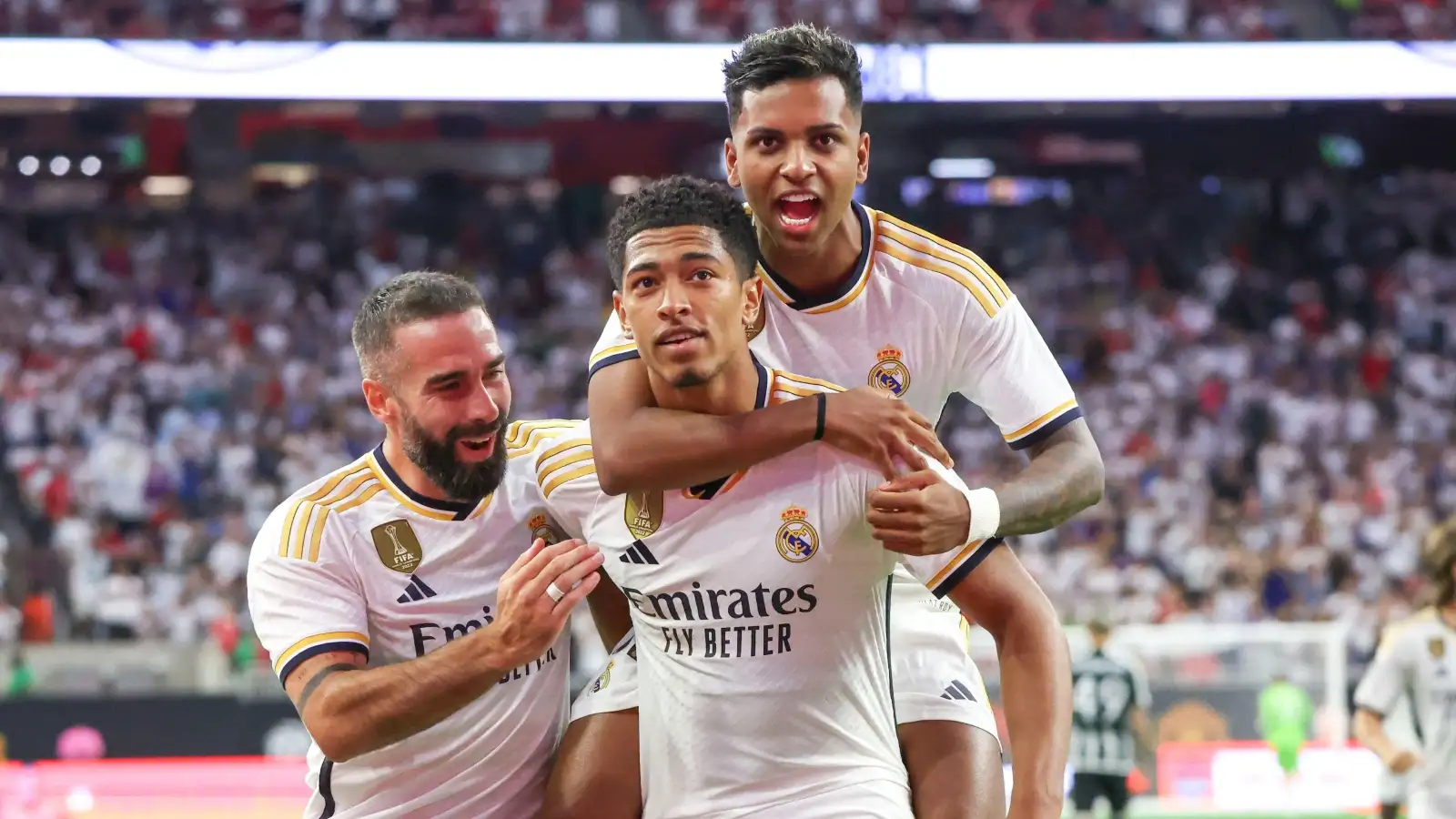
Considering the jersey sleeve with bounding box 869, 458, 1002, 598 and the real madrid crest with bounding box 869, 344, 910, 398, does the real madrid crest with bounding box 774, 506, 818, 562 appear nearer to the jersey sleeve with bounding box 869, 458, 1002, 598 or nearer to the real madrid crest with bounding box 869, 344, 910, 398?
the jersey sleeve with bounding box 869, 458, 1002, 598

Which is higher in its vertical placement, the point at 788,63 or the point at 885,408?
the point at 788,63

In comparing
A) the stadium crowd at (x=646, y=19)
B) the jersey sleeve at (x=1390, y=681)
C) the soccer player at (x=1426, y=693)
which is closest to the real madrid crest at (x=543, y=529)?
the soccer player at (x=1426, y=693)

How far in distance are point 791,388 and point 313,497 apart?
4.41 ft

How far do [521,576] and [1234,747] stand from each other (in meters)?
9.73

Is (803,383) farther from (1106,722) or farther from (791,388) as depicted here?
(1106,722)

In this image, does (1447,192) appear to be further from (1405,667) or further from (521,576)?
(521,576)

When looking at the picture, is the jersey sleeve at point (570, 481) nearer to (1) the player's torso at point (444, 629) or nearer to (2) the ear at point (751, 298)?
(1) the player's torso at point (444, 629)

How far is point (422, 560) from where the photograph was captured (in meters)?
4.26

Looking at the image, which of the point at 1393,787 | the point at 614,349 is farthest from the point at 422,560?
the point at 1393,787

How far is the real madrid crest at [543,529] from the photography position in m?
4.31

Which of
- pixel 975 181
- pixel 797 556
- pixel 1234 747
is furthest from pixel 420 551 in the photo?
pixel 975 181

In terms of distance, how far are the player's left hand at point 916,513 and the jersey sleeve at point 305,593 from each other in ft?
4.70

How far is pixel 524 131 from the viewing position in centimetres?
2200

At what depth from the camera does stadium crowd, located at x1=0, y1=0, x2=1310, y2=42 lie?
18078 mm
